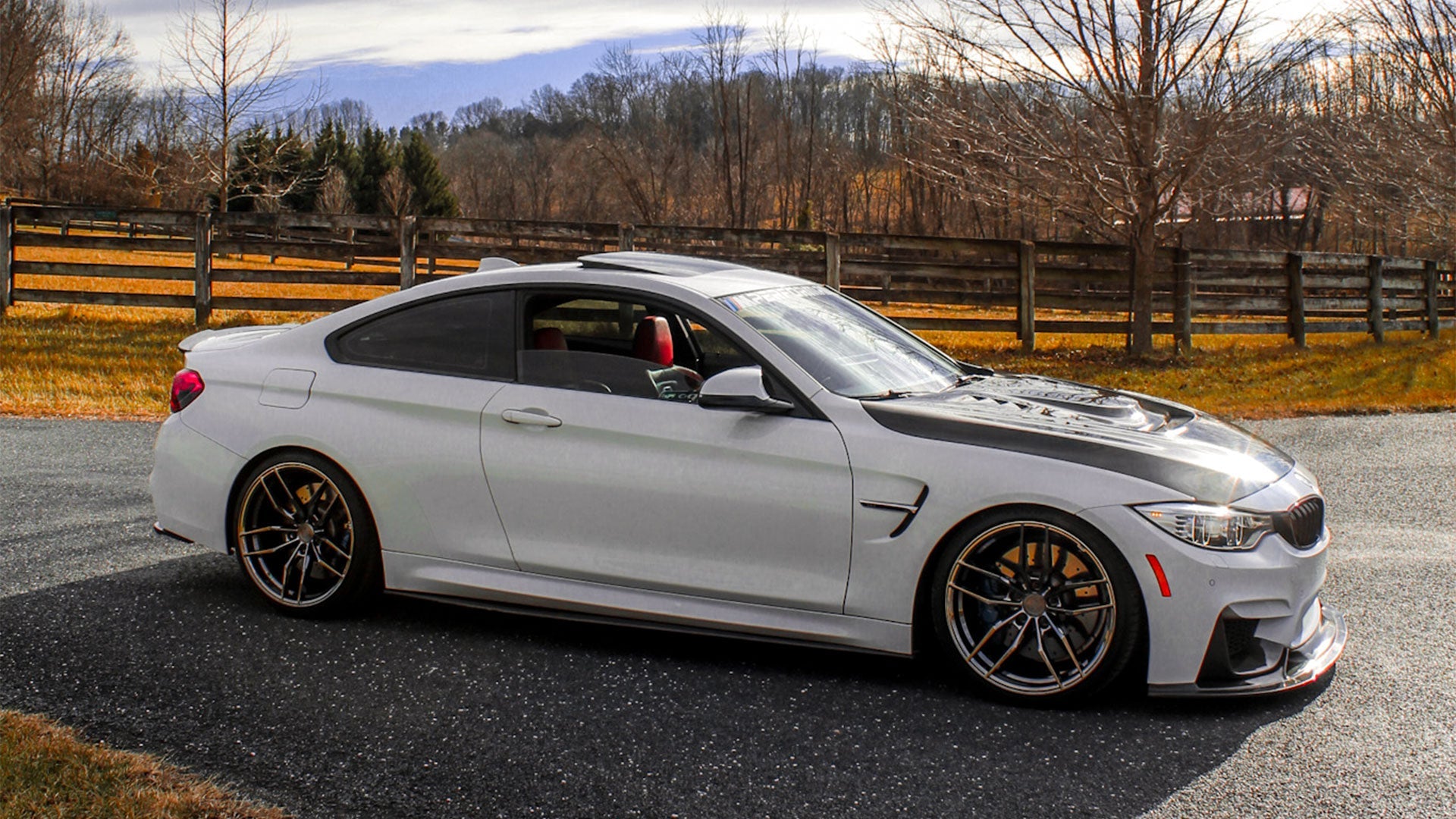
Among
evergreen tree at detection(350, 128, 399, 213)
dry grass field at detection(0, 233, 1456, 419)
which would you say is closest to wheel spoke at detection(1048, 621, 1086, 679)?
dry grass field at detection(0, 233, 1456, 419)

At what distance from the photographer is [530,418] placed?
466cm

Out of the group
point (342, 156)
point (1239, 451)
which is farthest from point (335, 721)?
point (342, 156)

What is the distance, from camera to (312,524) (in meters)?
5.06

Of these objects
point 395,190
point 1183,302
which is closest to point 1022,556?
point 1183,302

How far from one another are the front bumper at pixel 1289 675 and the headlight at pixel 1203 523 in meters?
0.45

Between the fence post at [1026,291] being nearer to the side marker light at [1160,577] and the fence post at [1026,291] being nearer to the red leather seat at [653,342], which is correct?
the red leather seat at [653,342]

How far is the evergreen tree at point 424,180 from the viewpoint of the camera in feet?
207

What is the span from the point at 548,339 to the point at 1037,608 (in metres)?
2.12

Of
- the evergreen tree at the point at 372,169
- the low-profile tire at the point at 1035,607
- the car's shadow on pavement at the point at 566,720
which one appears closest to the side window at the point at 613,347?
the car's shadow on pavement at the point at 566,720

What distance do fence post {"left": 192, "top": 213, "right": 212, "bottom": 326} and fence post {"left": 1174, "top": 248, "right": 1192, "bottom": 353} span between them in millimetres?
13911

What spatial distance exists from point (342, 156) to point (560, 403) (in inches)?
2701

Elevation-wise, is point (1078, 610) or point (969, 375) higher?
point (969, 375)

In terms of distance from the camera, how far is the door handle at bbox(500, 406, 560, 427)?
4.64m

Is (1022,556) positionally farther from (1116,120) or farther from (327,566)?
(1116,120)
